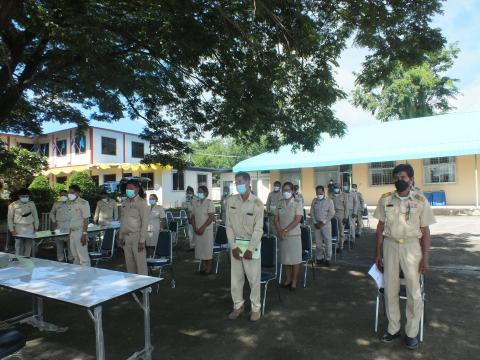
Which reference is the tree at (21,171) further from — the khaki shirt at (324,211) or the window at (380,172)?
the window at (380,172)

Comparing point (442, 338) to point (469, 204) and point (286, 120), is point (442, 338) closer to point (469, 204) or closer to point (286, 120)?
point (286, 120)

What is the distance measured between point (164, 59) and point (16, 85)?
2830 mm

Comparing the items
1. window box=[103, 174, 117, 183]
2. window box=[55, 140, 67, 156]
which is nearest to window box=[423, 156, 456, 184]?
window box=[103, 174, 117, 183]

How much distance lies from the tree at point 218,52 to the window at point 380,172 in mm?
11127

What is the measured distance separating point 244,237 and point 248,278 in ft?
1.67

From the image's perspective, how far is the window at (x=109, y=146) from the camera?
26859 mm

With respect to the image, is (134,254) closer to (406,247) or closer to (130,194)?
(130,194)

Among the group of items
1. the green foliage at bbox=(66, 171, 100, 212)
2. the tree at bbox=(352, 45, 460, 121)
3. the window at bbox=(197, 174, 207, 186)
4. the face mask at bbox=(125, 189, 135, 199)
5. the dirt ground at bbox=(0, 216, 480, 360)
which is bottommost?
the dirt ground at bbox=(0, 216, 480, 360)

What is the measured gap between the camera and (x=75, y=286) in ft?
11.4

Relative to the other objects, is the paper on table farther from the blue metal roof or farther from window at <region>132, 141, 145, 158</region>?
window at <region>132, 141, 145, 158</region>

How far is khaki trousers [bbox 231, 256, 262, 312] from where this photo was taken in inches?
178

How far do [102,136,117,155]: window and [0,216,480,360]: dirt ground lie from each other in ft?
73.2

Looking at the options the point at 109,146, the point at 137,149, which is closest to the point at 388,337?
the point at 109,146

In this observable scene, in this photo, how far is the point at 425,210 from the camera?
3.71 meters
